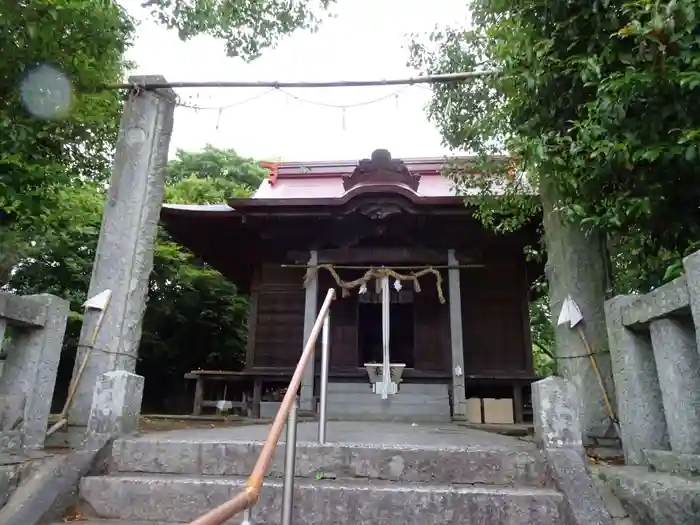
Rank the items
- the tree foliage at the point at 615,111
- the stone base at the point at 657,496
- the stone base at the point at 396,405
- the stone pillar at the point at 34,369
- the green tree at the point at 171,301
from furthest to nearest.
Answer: the green tree at the point at 171,301
the stone base at the point at 396,405
the stone pillar at the point at 34,369
the tree foliage at the point at 615,111
the stone base at the point at 657,496

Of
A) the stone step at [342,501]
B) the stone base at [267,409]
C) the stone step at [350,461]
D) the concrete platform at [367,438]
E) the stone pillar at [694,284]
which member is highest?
the stone pillar at [694,284]

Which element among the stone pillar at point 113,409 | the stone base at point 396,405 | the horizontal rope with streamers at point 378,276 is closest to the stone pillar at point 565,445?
the stone pillar at point 113,409

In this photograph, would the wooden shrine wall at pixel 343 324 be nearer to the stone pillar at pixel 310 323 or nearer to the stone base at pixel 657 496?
the stone pillar at pixel 310 323

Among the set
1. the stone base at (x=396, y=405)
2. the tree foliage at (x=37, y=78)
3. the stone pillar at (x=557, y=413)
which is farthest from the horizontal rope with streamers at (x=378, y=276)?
the stone pillar at (x=557, y=413)

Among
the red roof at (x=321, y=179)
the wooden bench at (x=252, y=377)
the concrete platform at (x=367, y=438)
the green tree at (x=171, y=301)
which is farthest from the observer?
the green tree at (x=171, y=301)

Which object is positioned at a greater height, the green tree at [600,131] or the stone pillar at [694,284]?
the green tree at [600,131]

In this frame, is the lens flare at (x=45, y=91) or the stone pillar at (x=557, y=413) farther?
the lens flare at (x=45, y=91)

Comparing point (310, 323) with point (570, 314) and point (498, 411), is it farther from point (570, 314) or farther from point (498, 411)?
point (570, 314)

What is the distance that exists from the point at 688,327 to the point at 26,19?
5.17 meters

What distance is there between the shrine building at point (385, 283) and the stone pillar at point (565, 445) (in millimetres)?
4273

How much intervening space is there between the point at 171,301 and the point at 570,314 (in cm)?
1076

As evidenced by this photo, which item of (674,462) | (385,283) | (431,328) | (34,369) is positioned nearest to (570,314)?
(674,462)

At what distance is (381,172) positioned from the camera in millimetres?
8438

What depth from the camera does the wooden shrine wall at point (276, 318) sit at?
9281mm
